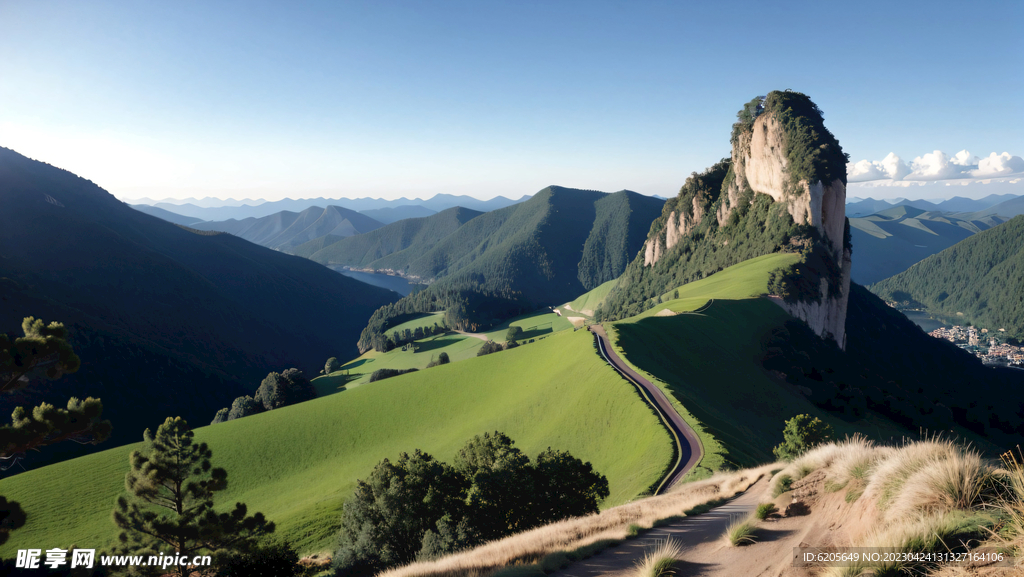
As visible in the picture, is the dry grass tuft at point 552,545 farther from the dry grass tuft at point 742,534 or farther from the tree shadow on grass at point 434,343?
the tree shadow on grass at point 434,343

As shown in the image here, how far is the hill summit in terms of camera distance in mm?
78188

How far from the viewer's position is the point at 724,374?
48.6 metres

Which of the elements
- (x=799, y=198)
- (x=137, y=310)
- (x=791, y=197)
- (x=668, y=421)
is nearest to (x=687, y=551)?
(x=668, y=421)

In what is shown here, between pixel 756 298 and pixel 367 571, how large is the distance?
2652 inches

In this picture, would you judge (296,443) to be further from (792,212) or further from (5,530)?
→ (792,212)

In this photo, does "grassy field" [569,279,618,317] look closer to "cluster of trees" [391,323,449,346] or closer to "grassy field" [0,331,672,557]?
"cluster of trees" [391,323,449,346]

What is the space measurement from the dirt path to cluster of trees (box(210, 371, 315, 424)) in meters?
74.6

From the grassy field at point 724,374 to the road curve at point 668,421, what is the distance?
2.53 ft

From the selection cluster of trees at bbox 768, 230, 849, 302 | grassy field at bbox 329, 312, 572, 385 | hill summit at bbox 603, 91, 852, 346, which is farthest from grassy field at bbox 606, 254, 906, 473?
grassy field at bbox 329, 312, 572, 385

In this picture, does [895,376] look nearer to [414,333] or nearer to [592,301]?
[592,301]

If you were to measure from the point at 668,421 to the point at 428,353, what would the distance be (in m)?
92.8

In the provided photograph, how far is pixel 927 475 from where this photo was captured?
25.9ft

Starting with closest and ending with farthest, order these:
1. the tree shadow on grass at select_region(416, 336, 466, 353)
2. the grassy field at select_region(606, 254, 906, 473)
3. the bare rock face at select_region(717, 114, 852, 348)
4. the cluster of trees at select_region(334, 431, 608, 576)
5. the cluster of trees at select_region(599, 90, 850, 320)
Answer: the cluster of trees at select_region(334, 431, 608, 576), the grassy field at select_region(606, 254, 906, 473), the bare rock face at select_region(717, 114, 852, 348), the cluster of trees at select_region(599, 90, 850, 320), the tree shadow on grass at select_region(416, 336, 466, 353)

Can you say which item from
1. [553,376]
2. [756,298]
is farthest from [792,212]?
[553,376]
